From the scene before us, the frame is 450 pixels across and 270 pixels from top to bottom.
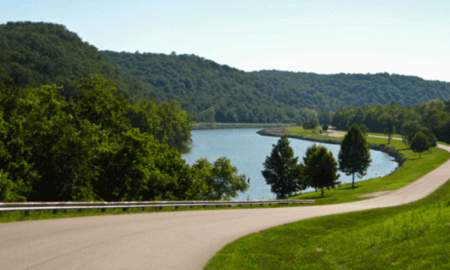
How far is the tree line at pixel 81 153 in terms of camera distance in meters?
38.6

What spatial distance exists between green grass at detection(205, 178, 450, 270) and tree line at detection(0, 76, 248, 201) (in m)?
16.5

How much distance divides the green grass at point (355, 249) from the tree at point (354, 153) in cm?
6594

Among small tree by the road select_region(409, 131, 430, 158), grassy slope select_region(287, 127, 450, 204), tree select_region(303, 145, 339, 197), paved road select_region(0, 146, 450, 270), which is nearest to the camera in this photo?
paved road select_region(0, 146, 450, 270)

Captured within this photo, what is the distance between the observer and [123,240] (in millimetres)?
20906

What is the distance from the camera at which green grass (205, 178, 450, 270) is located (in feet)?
51.7

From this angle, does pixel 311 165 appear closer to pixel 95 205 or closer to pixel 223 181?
pixel 223 181

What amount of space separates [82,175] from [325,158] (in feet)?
129

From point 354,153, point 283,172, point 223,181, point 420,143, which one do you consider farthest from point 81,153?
point 420,143

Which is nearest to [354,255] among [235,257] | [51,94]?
[235,257]

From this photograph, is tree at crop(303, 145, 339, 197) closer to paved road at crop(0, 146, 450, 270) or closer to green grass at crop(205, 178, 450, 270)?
paved road at crop(0, 146, 450, 270)

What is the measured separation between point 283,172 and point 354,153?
15839mm

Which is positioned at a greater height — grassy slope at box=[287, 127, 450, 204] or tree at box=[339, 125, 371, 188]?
tree at box=[339, 125, 371, 188]

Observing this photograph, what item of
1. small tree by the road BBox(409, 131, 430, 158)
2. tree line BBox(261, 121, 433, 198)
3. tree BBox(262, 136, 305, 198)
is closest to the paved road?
tree line BBox(261, 121, 433, 198)

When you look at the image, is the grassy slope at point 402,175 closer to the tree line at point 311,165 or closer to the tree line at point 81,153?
the tree line at point 311,165
